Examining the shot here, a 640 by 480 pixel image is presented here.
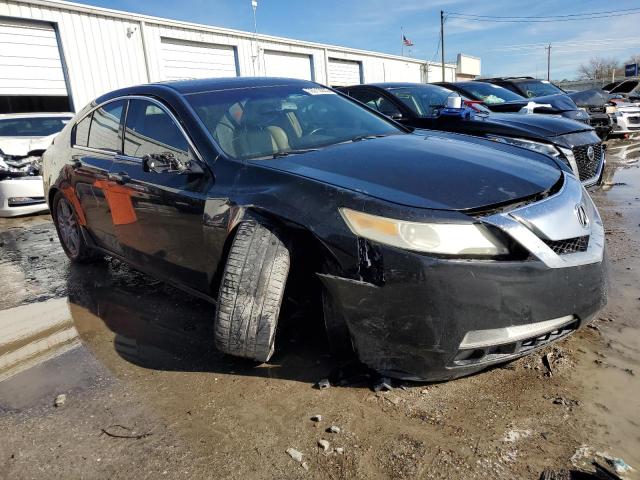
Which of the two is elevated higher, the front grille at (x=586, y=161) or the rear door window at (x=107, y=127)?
the rear door window at (x=107, y=127)

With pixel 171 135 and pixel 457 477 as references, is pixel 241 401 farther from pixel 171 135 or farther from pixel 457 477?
pixel 171 135

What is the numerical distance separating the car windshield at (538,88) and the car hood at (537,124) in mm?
4987

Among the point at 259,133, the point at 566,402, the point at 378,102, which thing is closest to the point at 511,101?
the point at 378,102

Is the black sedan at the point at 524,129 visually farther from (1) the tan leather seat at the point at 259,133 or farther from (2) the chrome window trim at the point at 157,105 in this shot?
(2) the chrome window trim at the point at 157,105

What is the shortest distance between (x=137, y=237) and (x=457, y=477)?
250 centimetres

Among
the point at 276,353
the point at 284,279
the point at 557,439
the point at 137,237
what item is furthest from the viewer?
the point at 137,237

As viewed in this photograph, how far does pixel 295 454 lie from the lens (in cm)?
199

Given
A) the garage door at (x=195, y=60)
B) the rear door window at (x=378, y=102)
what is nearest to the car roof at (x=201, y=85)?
the rear door window at (x=378, y=102)

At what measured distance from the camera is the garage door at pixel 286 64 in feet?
64.5

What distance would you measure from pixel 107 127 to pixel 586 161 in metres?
4.75

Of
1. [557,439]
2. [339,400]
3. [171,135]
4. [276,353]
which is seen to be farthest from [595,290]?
[171,135]

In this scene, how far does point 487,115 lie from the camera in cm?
600

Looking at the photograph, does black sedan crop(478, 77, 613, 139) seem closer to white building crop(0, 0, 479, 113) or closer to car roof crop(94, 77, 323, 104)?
car roof crop(94, 77, 323, 104)

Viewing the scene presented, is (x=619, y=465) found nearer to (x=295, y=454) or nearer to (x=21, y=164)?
(x=295, y=454)
